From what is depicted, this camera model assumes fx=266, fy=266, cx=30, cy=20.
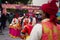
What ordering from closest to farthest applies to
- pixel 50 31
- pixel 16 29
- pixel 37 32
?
1. pixel 37 32
2. pixel 50 31
3. pixel 16 29

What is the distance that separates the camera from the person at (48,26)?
334 cm

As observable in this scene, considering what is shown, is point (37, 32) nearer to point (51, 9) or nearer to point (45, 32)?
point (45, 32)

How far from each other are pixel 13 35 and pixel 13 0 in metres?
14.3

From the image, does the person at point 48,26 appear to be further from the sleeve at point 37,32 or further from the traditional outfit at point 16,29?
the traditional outfit at point 16,29

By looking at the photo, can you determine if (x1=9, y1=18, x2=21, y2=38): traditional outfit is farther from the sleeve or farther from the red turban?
the sleeve

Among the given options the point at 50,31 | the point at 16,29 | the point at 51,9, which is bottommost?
the point at 16,29

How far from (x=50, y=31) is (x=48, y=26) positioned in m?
0.07

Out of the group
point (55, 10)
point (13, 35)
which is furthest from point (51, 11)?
point (13, 35)

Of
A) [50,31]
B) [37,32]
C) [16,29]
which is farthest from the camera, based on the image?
[16,29]

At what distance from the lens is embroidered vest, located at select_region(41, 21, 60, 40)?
339 cm

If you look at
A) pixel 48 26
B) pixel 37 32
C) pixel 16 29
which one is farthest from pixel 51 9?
pixel 16 29

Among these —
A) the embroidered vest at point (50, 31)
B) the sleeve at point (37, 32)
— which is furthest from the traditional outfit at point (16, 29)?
the sleeve at point (37, 32)

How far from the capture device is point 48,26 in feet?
11.3

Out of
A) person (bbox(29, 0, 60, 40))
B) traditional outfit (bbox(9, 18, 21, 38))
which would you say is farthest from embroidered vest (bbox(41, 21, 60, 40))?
traditional outfit (bbox(9, 18, 21, 38))
